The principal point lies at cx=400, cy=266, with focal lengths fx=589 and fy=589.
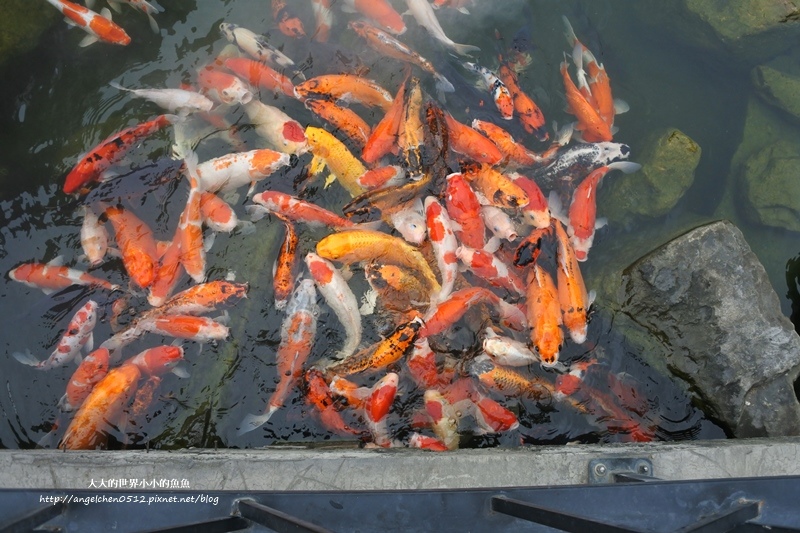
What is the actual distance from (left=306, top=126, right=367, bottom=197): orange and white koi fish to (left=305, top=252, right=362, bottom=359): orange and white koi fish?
0.72 meters

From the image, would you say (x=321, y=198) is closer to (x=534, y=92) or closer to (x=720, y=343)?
(x=534, y=92)

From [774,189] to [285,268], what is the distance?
14.7ft

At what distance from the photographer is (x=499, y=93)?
5.27 meters

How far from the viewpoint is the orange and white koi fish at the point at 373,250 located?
15.2ft

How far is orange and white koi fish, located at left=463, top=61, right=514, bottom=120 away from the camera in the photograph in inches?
207

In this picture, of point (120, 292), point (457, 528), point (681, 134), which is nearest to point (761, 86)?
point (681, 134)

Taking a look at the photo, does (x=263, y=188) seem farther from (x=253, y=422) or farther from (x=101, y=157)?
(x=253, y=422)

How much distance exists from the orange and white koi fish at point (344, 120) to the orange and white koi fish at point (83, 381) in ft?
8.59

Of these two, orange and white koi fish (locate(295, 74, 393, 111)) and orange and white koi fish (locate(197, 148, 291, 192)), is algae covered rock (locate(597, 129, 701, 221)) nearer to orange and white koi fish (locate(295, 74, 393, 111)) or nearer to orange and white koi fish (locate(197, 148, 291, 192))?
orange and white koi fish (locate(295, 74, 393, 111))

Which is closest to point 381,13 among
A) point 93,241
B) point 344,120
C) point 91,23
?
point 344,120

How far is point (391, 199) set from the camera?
4.84m

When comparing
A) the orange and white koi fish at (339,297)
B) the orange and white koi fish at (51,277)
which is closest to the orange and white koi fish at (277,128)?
the orange and white koi fish at (339,297)

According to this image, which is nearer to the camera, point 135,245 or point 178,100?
point 135,245

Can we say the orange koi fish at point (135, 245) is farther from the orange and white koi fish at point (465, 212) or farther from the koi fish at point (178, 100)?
the orange and white koi fish at point (465, 212)
